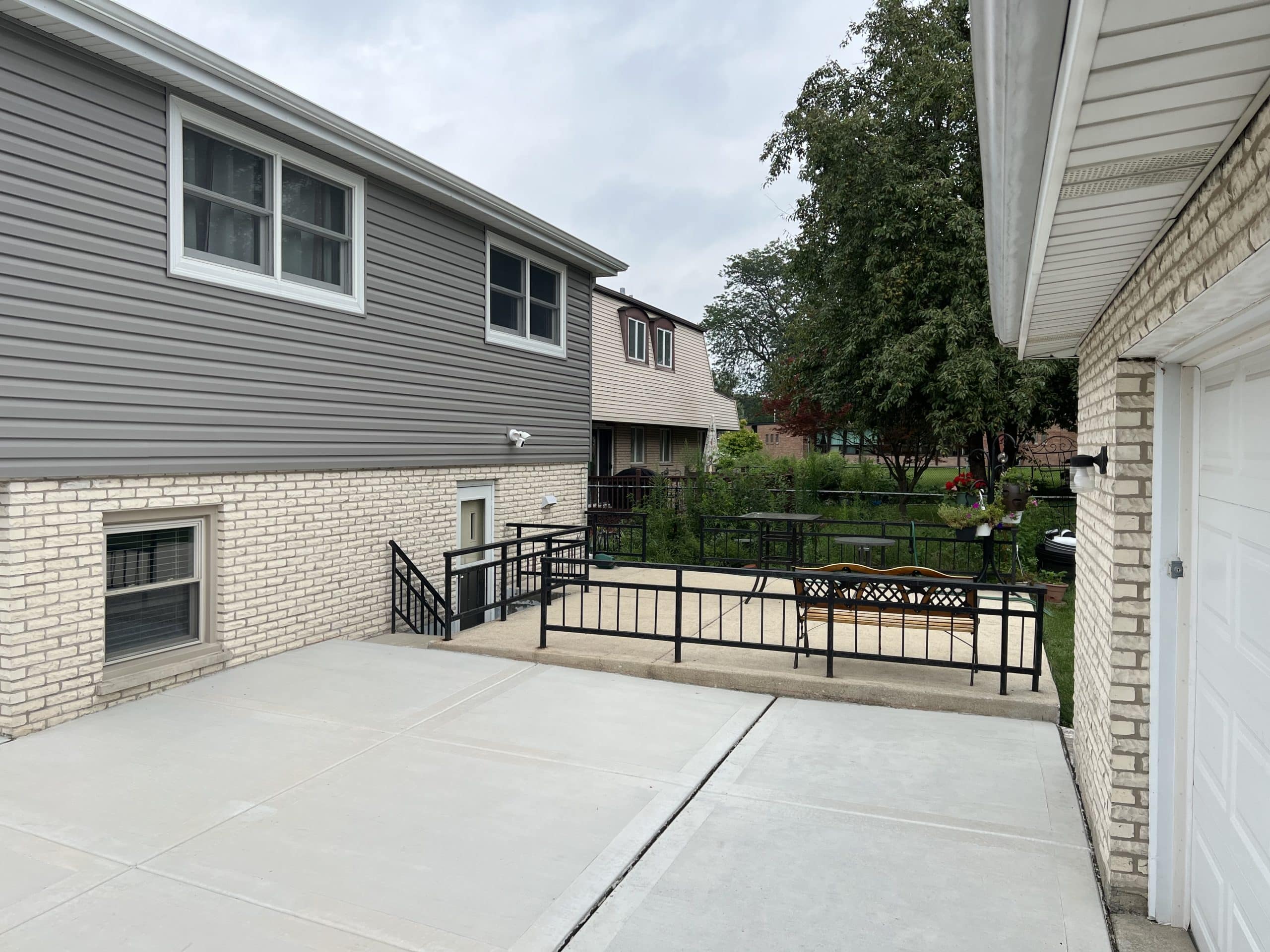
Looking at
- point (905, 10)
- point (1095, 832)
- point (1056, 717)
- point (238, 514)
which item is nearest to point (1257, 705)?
point (1095, 832)

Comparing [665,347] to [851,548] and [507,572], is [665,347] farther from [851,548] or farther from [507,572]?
[507,572]

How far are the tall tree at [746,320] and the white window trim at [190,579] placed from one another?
164 ft

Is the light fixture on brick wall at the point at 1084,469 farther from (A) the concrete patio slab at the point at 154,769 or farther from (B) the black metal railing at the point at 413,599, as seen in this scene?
(B) the black metal railing at the point at 413,599

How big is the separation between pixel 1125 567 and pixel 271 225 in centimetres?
709

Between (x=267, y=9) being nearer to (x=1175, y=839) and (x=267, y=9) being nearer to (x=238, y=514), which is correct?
(x=238, y=514)

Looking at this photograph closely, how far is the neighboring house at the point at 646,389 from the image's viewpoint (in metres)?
20.0

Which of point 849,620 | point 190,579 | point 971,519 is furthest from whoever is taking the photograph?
point 971,519

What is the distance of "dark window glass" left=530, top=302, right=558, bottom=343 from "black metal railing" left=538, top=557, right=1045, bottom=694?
4.31 m

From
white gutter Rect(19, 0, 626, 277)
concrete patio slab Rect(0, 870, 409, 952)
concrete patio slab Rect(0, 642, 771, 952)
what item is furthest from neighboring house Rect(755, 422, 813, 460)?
concrete patio slab Rect(0, 870, 409, 952)

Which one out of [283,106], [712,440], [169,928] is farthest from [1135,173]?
[712,440]

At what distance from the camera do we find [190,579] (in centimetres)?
667

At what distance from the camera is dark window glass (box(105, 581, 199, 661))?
613cm

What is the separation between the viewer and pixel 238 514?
23.0 feet

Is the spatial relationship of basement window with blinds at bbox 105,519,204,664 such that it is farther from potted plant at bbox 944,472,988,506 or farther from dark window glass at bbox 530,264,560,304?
potted plant at bbox 944,472,988,506
